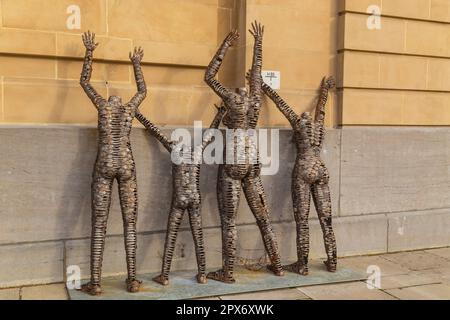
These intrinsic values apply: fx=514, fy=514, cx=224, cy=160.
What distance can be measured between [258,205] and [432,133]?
309cm

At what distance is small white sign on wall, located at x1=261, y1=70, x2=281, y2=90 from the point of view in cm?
634

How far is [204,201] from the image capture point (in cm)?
584

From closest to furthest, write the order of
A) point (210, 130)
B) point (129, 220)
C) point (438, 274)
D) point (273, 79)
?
point (129, 220), point (210, 130), point (438, 274), point (273, 79)

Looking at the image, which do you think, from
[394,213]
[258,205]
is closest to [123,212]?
[258,205]

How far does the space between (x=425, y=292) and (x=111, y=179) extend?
3.32 m

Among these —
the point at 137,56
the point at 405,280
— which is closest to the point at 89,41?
the point at 137,56

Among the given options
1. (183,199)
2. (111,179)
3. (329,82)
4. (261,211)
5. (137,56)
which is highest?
(137,56)

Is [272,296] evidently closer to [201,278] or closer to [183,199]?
[201,278]

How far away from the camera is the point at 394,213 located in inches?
271

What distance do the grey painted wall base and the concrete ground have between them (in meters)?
0.28

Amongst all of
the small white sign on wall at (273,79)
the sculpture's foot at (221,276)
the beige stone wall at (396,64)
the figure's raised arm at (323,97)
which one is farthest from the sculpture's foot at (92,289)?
the beige stone wall at (396,64)

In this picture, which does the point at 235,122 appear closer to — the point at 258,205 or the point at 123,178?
the point at 258,205

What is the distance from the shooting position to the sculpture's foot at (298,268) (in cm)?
562

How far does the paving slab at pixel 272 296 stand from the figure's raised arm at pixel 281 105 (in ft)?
6.15
